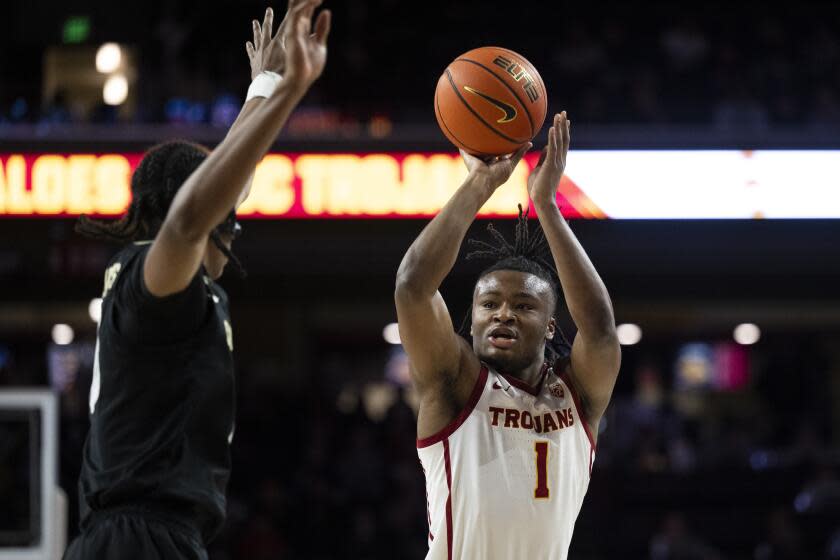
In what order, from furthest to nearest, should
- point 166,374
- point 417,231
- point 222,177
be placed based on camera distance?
1. point 417,231
2. point 166,374
3. point 222,177

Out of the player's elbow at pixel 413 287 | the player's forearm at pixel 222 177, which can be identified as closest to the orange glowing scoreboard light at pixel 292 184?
the player's elbow at pixel 413 287

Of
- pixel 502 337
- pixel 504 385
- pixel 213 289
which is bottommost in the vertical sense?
pixel 504 385

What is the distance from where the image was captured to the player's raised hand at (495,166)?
390 cm

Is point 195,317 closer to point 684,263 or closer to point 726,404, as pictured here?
point 684,263

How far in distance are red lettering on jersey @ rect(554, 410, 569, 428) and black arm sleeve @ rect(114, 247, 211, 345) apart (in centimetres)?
131

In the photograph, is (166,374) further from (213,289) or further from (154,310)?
(213,289)

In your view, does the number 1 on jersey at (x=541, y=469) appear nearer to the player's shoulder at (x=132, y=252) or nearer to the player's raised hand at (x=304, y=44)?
the player's shoulder at (x=132, y=252)

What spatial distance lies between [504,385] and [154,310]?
1.34m

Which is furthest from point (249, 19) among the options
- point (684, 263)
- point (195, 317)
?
point (195, 317)

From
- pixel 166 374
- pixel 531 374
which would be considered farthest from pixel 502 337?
pixel 166 374

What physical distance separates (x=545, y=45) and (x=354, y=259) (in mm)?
5270

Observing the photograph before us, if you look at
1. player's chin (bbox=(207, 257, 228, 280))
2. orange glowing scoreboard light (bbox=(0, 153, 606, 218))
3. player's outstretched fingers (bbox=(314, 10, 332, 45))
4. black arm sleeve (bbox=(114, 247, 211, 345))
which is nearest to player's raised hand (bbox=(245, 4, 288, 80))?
player's outstretched fingers (bbox=(314, 10, 332, 45))

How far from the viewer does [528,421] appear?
12.7 feet

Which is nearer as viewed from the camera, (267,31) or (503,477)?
(267,31)
